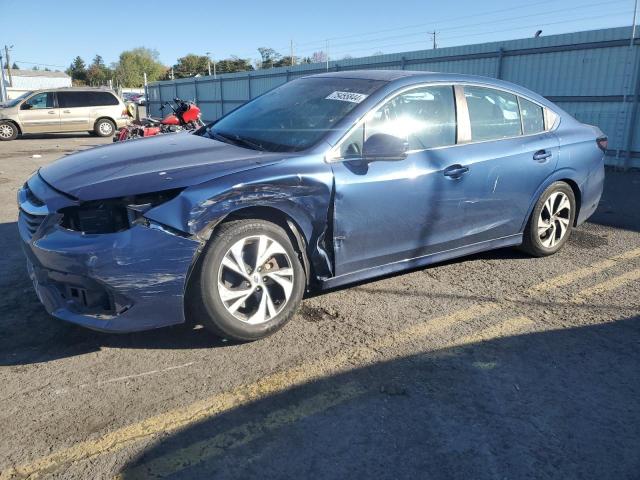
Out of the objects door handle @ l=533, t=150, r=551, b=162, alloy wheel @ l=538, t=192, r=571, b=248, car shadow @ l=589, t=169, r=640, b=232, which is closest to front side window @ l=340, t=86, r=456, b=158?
door handle @ l=533, t=150, r=551, b=162

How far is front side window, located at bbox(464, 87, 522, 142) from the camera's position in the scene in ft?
14.5

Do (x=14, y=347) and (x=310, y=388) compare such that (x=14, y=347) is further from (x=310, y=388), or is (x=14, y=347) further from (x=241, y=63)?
(x=241, y=63)

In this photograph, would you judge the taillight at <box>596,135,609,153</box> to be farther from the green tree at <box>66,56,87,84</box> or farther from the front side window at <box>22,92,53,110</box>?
the green tree at <box>66,56,87,84</box>

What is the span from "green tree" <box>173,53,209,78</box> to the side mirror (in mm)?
86915

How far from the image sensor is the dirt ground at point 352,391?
2373 mm

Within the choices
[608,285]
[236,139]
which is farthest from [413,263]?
[608,285]

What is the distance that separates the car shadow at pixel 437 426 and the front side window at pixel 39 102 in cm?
1870

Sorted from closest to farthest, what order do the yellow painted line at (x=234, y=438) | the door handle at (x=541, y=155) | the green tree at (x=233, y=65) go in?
the yellow painted line at (x=234, y=438)
the door handle at (x=541, y=155)
the green tree at (x=233, y=65)

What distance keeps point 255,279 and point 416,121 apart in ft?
5.78

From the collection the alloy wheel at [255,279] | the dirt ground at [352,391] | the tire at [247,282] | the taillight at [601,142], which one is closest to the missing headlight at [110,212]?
the tire at [247,282]

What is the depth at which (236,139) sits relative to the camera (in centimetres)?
405

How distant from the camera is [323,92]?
4262 mm

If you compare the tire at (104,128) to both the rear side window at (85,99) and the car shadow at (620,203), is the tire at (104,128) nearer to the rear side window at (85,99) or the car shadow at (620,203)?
the rear side window at (85,99)

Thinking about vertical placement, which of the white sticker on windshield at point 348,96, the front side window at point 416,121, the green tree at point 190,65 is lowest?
the front side window at point 416,121
